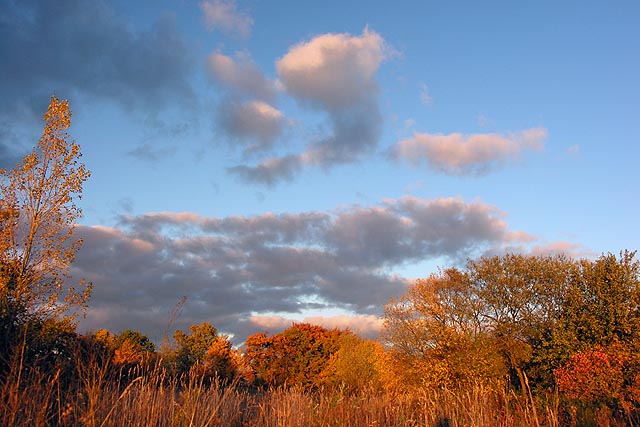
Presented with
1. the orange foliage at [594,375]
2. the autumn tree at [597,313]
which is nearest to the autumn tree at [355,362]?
the autumn tree at [597,313]

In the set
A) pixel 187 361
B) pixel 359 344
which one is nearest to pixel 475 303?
pixel 359 344

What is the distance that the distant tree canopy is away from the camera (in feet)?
145

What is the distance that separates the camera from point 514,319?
51.6 metres

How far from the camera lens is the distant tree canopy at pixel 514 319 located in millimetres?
44125

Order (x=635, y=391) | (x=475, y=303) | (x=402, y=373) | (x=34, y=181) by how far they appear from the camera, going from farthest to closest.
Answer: (x=475, y=303) → (x=402, y=373) → (x=635, y=391) → (x=34, y=181)

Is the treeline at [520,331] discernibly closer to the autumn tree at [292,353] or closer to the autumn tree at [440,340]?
the autumn tree at [440,340]

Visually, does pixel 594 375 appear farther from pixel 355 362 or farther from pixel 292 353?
pixel 292 353

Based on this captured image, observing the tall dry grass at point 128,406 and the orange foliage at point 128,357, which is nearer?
the tall dry grass at point 128,406

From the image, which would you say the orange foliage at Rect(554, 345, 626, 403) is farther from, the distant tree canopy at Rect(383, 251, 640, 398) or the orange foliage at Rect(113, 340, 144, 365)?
the orange foliage at Rect(113, 340, 144, 365)

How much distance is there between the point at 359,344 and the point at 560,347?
32.5 m

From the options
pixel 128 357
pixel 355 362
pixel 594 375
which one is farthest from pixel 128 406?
pixel 355 362

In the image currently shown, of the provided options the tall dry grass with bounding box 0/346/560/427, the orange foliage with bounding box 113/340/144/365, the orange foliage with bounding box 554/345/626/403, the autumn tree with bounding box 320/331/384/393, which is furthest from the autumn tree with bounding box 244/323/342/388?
the tall dry grass with bounding box 0/346/560/427

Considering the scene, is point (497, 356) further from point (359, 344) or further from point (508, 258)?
point (359, 344)

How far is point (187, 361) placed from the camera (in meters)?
65.3
